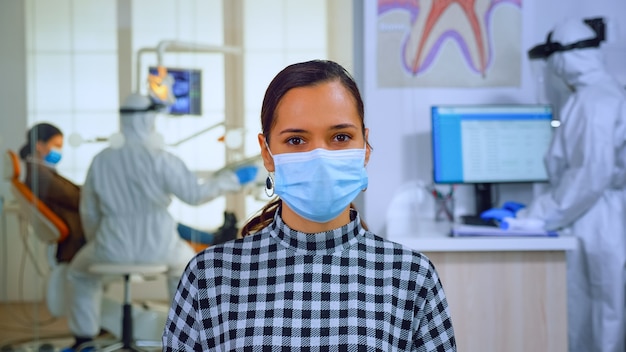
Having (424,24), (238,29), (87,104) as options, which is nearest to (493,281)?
(424,24)

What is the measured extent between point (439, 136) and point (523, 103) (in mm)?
474

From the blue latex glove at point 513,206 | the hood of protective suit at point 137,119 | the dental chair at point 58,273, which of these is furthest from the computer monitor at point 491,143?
the dental chair at point 58,273

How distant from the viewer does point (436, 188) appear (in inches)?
136

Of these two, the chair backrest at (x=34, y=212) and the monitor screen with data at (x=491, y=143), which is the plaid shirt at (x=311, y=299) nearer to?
the monitor screen with data at (x=491, y=143)

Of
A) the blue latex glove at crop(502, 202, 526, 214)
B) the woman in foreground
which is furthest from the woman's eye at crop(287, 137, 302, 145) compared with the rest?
the blue latex glove at crop(502, 202, 526, 214)

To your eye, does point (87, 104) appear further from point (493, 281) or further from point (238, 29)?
point (493, 281)

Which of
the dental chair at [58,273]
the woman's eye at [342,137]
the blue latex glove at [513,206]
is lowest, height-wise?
the dental chair at [58,273]

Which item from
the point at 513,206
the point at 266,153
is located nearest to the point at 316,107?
the point at 266,153

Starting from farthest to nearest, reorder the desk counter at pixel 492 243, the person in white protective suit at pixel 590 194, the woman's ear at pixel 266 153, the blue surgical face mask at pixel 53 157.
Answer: the blue surgical face mask at pixel 53 157
the person in white protective suit at pixel 590 194
the desk counter at pixel 492 243
the woman's ear at pixel 266 153

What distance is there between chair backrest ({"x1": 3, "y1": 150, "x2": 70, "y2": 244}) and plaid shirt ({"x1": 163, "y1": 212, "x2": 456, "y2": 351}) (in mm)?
2613

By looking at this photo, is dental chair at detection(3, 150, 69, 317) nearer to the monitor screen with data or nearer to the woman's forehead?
the monitor screen with data

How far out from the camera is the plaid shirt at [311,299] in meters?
1.16

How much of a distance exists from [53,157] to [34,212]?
27cm

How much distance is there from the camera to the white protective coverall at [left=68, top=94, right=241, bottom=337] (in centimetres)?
353
